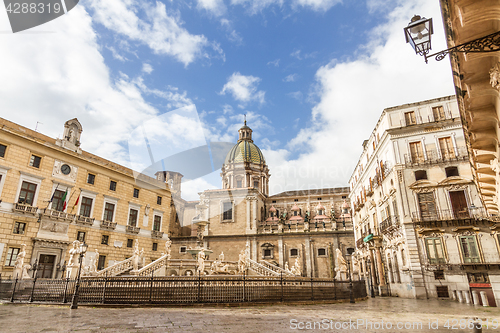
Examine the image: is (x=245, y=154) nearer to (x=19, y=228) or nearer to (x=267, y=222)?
(x=267, y=222)

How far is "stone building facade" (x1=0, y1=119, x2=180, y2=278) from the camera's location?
21.6 metres

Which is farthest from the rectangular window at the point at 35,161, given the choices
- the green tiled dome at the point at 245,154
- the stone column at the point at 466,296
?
the green tiled dome at the point at 245,154

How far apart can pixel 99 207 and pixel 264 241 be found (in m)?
22.9

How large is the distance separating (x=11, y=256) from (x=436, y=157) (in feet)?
103

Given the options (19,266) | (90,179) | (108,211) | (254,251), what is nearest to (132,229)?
(108,211)

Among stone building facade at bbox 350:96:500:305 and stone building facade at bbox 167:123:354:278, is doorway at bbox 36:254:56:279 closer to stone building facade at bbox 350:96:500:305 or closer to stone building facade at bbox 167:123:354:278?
stone building facade at bbox 167:123:354:278

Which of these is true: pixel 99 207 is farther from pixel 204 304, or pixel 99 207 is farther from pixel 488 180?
pixel 488 180

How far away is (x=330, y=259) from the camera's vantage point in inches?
1566

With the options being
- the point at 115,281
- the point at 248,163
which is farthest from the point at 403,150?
the point at 248,163

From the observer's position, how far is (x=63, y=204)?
24359mm

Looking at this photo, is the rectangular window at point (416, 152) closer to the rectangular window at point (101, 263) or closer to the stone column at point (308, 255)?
the stone column at point (308, 255)

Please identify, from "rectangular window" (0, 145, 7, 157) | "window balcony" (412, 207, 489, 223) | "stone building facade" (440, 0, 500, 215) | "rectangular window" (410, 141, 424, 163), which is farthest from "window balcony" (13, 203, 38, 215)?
"rectangular window" (410, 141, 424, 163)

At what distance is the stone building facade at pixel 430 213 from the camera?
20.2 m

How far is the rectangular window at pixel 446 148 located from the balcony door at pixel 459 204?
9.41 feet
